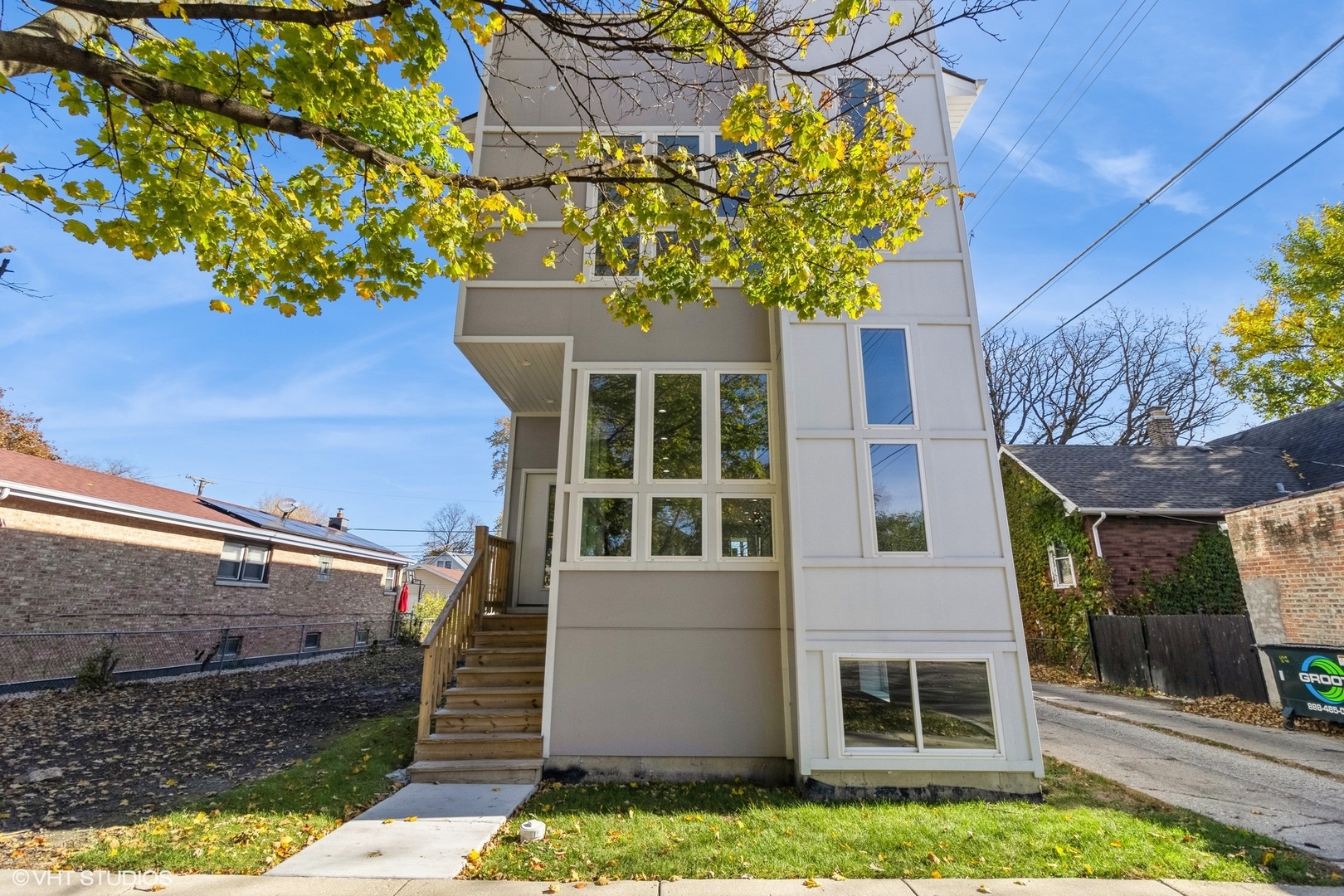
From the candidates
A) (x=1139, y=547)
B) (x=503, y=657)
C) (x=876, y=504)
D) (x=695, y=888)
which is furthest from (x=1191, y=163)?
(x=503, y=657)

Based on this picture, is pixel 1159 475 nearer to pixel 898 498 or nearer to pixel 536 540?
pixel 898 498

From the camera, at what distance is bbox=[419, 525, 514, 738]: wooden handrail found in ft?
19.9

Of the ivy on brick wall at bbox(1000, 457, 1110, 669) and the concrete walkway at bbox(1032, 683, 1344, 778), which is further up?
the ivy on brick wall at bbox(1000, 457, 1110, 669)

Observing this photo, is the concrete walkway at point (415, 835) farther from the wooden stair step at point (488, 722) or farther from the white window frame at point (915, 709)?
the white window frame at point (915, 709)

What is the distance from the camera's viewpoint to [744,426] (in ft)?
22.9

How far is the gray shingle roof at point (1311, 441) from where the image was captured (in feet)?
46.6

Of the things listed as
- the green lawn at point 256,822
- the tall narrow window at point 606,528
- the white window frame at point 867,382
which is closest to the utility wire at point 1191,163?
the white window frame at point 867,382

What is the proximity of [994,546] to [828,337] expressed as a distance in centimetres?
277

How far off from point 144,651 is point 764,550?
1262 centimetres

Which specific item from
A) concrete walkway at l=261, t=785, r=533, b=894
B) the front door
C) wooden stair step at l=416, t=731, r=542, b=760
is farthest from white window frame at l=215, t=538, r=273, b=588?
concrete walkway at l=261, t=785, r=533, b=894

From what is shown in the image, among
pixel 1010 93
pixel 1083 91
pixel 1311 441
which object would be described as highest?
pixel 1010 93

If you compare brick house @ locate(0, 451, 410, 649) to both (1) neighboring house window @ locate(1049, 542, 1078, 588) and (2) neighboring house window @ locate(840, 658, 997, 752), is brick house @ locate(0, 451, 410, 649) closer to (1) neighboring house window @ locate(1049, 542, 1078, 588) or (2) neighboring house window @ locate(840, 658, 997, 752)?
(2) neighboring house window @ locate(840, 658, 997, 752)

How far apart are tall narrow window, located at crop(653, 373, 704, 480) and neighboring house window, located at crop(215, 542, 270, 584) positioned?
12.9m

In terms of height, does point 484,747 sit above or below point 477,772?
above
